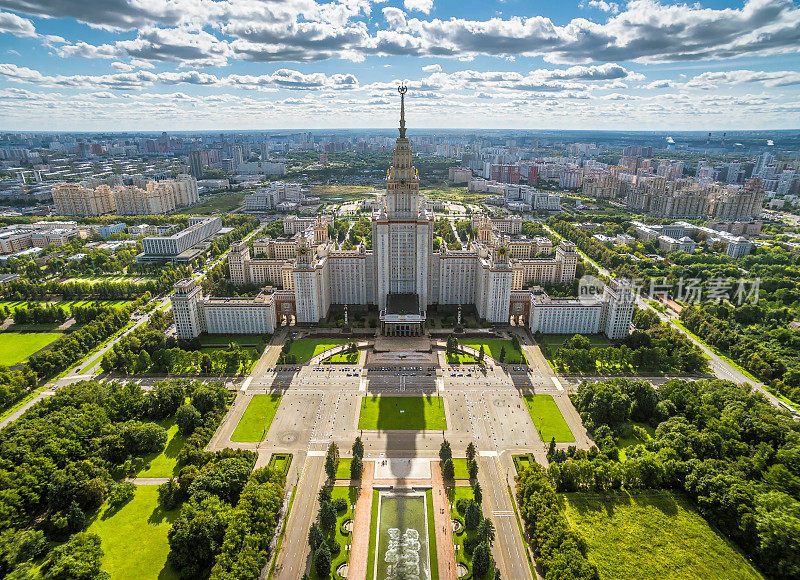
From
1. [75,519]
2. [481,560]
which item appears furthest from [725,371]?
[75,519]

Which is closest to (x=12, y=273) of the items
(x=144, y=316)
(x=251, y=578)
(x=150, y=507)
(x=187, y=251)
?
(x=187, y=251)

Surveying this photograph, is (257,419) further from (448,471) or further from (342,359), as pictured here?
(448,471)

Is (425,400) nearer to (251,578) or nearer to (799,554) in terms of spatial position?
(251,578)

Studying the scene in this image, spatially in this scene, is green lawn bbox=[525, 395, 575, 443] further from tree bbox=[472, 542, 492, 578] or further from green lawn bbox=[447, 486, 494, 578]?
tree bbox=[472, 542, 492, 578]

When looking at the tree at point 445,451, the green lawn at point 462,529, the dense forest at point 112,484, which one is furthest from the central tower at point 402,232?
the green lawn at point 462,529

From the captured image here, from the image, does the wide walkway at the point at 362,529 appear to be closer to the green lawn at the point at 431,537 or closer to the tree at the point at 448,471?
the green lawn at the point at 431,537

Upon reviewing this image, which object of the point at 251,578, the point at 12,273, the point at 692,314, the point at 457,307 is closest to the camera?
the point at 251,578
